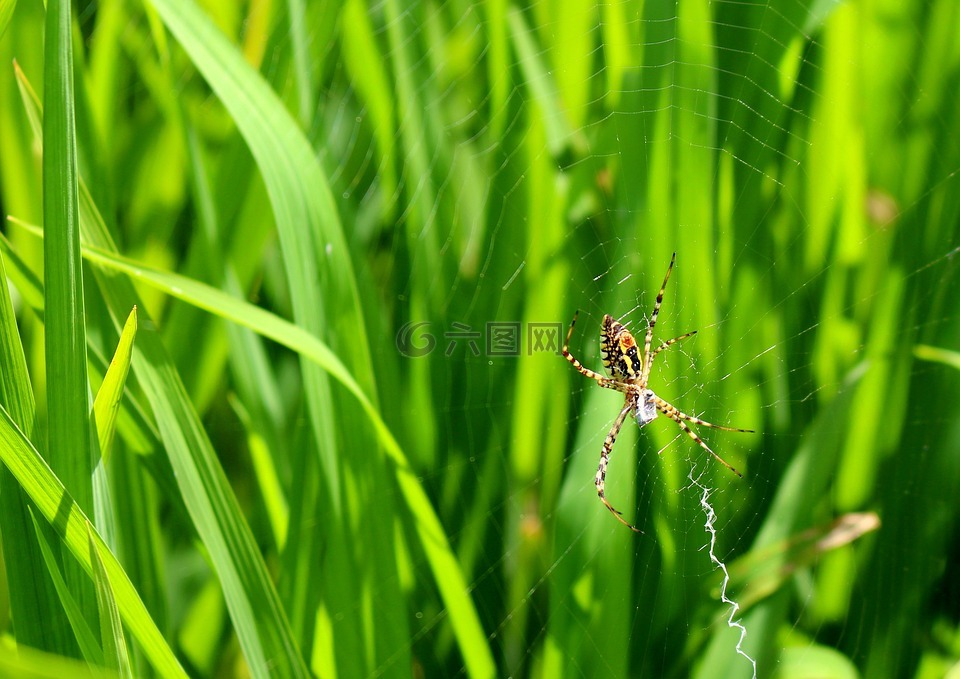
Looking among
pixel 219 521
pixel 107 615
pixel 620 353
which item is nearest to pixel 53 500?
pixel 107 615

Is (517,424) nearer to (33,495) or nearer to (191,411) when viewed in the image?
(191,411)

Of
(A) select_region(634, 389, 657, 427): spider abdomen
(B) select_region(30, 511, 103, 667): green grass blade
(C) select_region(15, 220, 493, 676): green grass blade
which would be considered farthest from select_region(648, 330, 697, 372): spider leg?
(B) select_region(30, 511, 103, 667): green grass blade

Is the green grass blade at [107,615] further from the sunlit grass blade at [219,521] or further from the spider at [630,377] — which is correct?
the spider at [630,377]

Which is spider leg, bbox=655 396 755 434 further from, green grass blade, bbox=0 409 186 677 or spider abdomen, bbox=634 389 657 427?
green grass blade, bbox=0 409 186 677

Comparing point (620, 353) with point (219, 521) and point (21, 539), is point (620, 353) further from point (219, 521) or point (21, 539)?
point (21, 539)

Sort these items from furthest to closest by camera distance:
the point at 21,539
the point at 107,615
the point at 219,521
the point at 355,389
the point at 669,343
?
the point at 669,343 → the point at 355,389 → the point at 219,521 → the point at 21,539 → the point at 107,615

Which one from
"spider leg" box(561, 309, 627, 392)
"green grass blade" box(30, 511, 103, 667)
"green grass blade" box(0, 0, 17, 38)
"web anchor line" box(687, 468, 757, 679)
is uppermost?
"green grass blade" box(0, 0, 17, 38)
